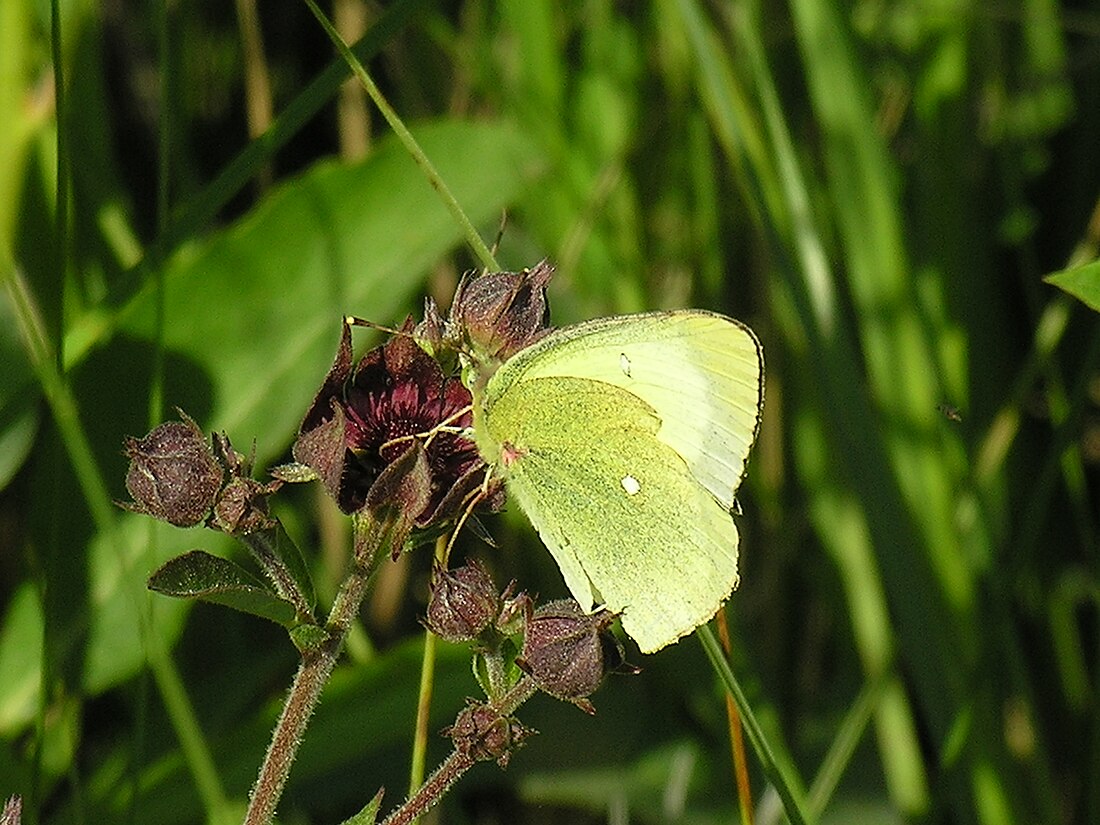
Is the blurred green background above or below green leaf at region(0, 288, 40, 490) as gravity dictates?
below

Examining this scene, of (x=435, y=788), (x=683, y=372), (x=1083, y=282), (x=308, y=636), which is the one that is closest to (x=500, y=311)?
(x=683, y=372)

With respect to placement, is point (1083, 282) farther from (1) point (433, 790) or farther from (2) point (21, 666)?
(2) point (21, 666)

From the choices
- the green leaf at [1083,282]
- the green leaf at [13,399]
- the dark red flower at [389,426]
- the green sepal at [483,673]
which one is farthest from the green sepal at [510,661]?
the green leaf at [13,399]

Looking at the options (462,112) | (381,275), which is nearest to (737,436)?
(381,275)

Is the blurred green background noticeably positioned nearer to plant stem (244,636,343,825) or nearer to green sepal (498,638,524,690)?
plant stem (244,636,343,825)

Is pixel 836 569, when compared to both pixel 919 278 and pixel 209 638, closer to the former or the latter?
pixel 919 278

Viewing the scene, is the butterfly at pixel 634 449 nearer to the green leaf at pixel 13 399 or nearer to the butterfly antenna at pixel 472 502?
the butterfly antenna at pixel 472 502

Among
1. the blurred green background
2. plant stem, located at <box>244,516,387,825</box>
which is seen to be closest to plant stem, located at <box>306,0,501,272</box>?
the blurred green background
